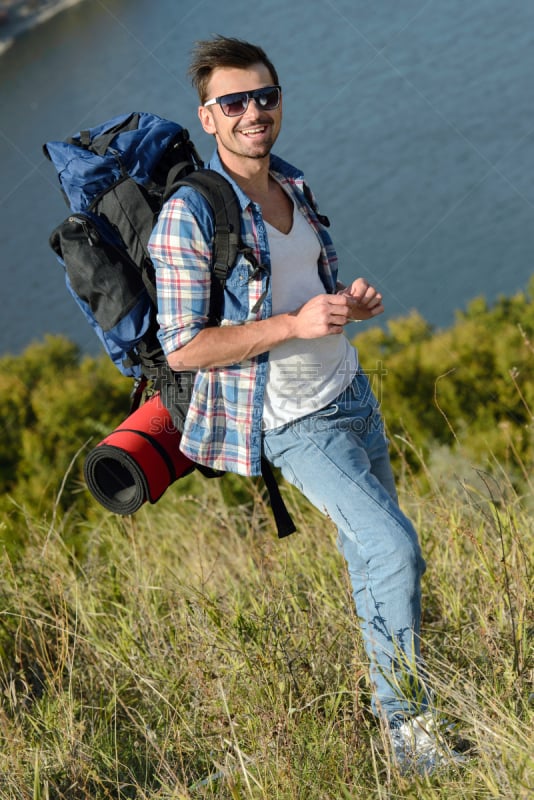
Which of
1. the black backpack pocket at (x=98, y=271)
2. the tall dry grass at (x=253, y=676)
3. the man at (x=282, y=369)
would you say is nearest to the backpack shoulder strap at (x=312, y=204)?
the man at (x=282, y=369)

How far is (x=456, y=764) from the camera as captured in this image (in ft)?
6.89

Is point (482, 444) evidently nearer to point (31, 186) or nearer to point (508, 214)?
point (508, 214)

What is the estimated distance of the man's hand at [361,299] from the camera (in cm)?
239

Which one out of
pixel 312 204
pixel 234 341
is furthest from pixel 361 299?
pixel 312 204

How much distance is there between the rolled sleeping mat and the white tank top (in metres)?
0.34

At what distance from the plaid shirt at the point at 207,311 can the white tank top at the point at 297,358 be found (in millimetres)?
48

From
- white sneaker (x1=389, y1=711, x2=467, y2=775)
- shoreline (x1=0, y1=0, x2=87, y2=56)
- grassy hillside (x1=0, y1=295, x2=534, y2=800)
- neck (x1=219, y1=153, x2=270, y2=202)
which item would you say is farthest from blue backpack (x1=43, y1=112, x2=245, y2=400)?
shoreline (x1=0, y1=0, x2=87, y2=56)

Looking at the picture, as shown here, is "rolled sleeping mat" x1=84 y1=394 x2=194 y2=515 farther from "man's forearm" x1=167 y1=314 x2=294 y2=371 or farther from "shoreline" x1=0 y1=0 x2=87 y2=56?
"shoreline" x1=0 y1=0 x2=87 y2=56

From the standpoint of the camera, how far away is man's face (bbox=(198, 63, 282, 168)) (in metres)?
2.47

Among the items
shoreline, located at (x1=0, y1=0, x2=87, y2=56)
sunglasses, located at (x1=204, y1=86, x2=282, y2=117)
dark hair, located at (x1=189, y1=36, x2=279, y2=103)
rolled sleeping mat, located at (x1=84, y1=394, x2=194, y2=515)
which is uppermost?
shoreline, located at (x1=0, y1=0, x2=87, y2=56)

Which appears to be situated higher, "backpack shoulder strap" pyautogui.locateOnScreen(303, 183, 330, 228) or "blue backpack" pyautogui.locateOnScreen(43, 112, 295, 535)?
"blue backpack" pyautogui.locateOnScreen(43, 112, 295, 535)

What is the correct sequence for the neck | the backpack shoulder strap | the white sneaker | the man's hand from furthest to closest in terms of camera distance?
the backpack shoulder strap, the neck, the man's hand, the white sneaker

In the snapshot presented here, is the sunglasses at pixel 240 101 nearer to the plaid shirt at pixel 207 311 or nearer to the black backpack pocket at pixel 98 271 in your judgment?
the plaid shirt at pixel 207 311

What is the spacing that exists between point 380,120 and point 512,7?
193cm
